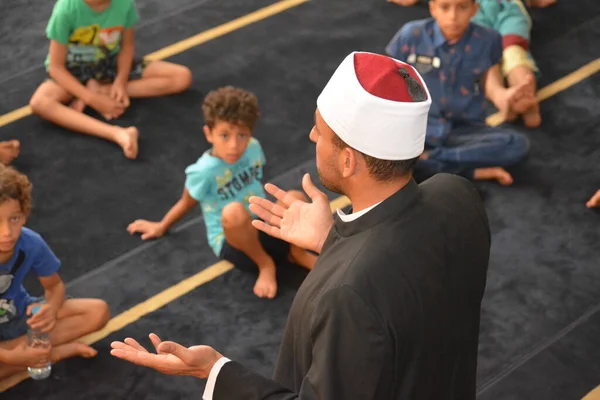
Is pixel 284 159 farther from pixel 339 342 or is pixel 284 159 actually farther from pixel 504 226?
pixel 339 342

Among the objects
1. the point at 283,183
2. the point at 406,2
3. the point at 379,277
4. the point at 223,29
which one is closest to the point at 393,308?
the point at 379,277

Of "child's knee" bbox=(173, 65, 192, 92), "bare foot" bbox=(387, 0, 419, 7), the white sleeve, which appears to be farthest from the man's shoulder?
"bare foot" bbox=(387, 0, 419, 7)

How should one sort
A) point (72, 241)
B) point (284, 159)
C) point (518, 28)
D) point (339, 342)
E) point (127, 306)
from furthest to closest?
point (518, 28) < point (284, 159) < point (72, 241) < point (127, 306) < point (339, 342)

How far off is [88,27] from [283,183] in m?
1.31

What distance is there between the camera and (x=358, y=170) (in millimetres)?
2533

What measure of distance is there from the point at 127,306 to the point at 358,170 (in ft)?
7.02

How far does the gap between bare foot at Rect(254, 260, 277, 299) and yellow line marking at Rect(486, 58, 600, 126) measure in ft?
5.52

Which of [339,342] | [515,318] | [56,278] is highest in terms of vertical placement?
[339,342]

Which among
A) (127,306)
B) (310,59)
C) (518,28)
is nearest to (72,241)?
(127,306)

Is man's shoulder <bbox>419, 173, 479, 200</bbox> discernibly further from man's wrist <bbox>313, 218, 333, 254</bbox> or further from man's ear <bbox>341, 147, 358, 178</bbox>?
man's wrist <bbox>313, 218, 333, 254</bbox>

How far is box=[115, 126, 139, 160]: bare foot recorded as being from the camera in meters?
5.19

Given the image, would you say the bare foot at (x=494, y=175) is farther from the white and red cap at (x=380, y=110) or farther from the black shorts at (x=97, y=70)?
the white and red cap at (x=380, y=110)

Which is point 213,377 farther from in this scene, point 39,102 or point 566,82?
point 566,82

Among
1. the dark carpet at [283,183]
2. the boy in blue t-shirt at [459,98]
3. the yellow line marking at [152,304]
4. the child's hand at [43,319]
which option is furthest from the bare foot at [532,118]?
the child's hand at [43,319]
